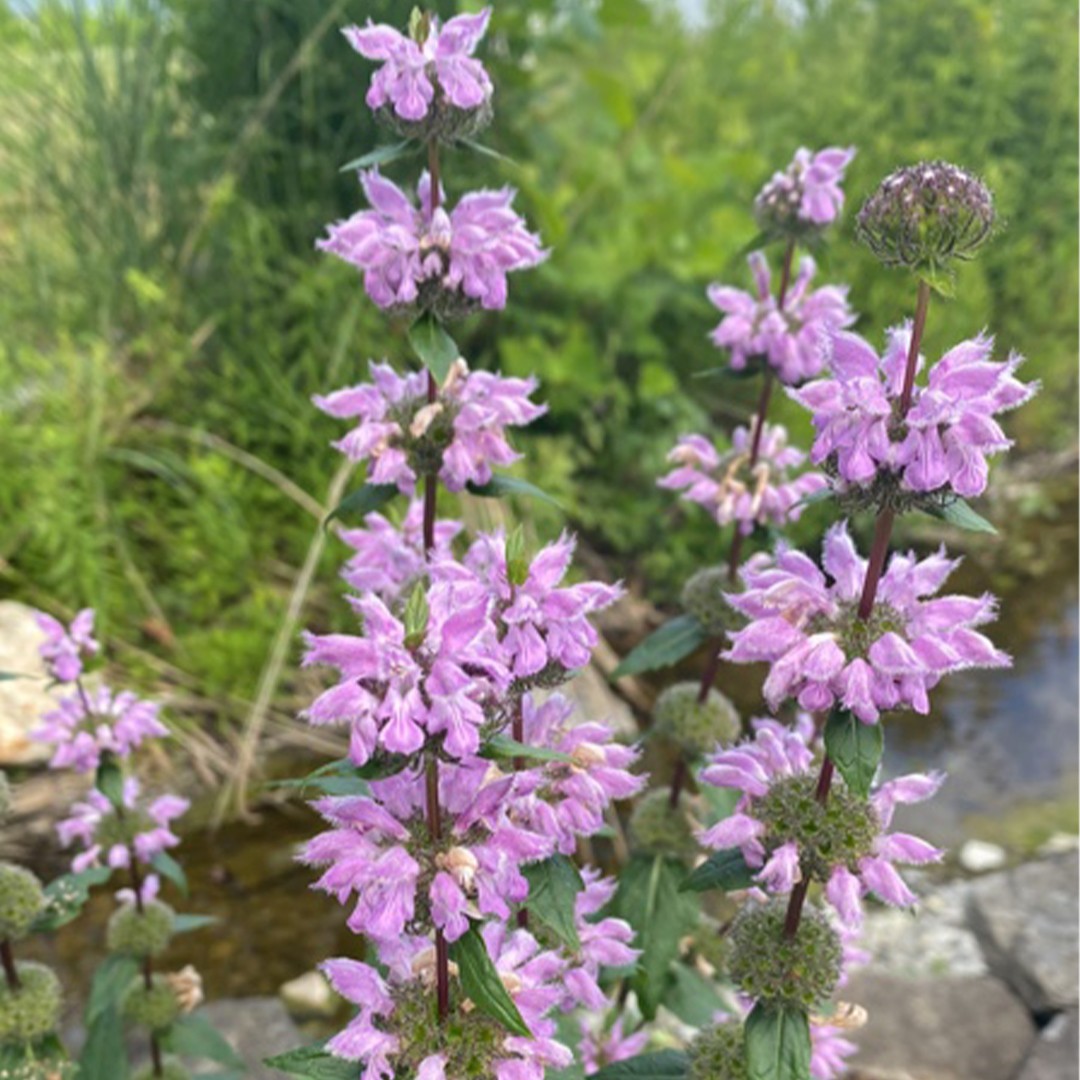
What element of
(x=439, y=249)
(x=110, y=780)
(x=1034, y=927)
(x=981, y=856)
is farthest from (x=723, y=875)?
(x=981, y=856)

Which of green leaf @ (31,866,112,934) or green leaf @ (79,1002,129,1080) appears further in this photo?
green leaf @ (79,1002,129,1080)

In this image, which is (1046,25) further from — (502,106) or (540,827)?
(540,827)

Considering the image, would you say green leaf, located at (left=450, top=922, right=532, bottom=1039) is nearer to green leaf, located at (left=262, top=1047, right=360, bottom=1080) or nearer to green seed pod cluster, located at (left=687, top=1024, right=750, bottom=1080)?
green leaf, located at (left=262, top=1047, right=360, bottom=1080)

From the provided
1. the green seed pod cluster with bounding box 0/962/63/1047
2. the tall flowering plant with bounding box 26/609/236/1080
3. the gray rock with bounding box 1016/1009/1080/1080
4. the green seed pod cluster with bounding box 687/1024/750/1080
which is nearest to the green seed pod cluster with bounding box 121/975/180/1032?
the tall flowering plant with bounding box 26/609/236/1080

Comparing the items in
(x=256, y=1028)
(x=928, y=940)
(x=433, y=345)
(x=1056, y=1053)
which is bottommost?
(x=256, y=1028)

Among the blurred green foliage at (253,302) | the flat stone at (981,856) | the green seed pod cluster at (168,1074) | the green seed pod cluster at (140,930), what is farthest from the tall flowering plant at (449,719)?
the flat stone at (981,856)

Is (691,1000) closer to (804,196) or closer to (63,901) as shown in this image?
(63,901)

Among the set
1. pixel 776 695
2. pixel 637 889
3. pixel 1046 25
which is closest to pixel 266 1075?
pixel 637 889

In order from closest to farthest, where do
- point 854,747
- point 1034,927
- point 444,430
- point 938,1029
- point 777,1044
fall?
1. point 854,747
2. point 777,1044
3. point 444,430
4. point 938,1029
5. point 1034,927
